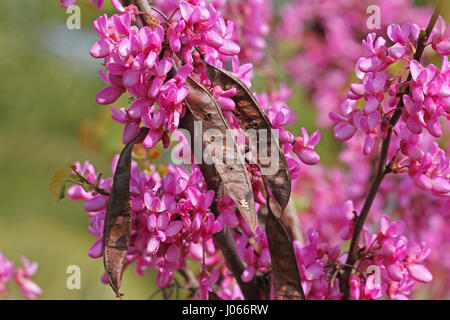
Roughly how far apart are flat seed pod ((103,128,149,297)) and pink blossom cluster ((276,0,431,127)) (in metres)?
1.83

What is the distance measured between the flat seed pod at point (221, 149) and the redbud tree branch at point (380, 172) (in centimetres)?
23

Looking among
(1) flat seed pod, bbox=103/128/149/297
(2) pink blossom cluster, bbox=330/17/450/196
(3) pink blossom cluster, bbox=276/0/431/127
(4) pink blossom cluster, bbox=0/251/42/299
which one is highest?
(3) pink blossom cluster, bbox=276/0/431/127

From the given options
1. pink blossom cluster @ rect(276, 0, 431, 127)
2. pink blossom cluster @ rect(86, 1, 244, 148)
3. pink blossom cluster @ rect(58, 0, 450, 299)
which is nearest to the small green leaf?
pink blossom cluster @ rect(58, 0, 450, 299)

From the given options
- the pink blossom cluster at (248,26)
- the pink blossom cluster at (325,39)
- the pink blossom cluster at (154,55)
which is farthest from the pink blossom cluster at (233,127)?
the pink blossom cluster at (325,39)

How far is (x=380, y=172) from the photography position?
2.80 ft

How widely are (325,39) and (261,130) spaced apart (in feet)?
6.92

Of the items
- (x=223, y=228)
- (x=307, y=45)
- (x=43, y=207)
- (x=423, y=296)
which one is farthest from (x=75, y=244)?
(x=223, y=228)

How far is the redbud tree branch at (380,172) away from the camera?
2.57 ft

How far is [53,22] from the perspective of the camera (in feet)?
14.9

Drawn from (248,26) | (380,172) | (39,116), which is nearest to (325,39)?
(248,26)

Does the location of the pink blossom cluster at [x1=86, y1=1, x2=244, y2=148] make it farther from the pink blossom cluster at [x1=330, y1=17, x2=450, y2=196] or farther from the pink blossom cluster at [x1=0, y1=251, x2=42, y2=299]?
the pink blossom cluster at [x1=0, y1=251, x2=42, y2=299]

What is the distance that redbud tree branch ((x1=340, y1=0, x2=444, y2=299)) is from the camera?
78cm

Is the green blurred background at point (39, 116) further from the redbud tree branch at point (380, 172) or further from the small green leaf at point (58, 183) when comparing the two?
the redbud tree branch at point (380, 172)

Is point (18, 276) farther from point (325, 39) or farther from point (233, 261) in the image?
point (325, 39)
